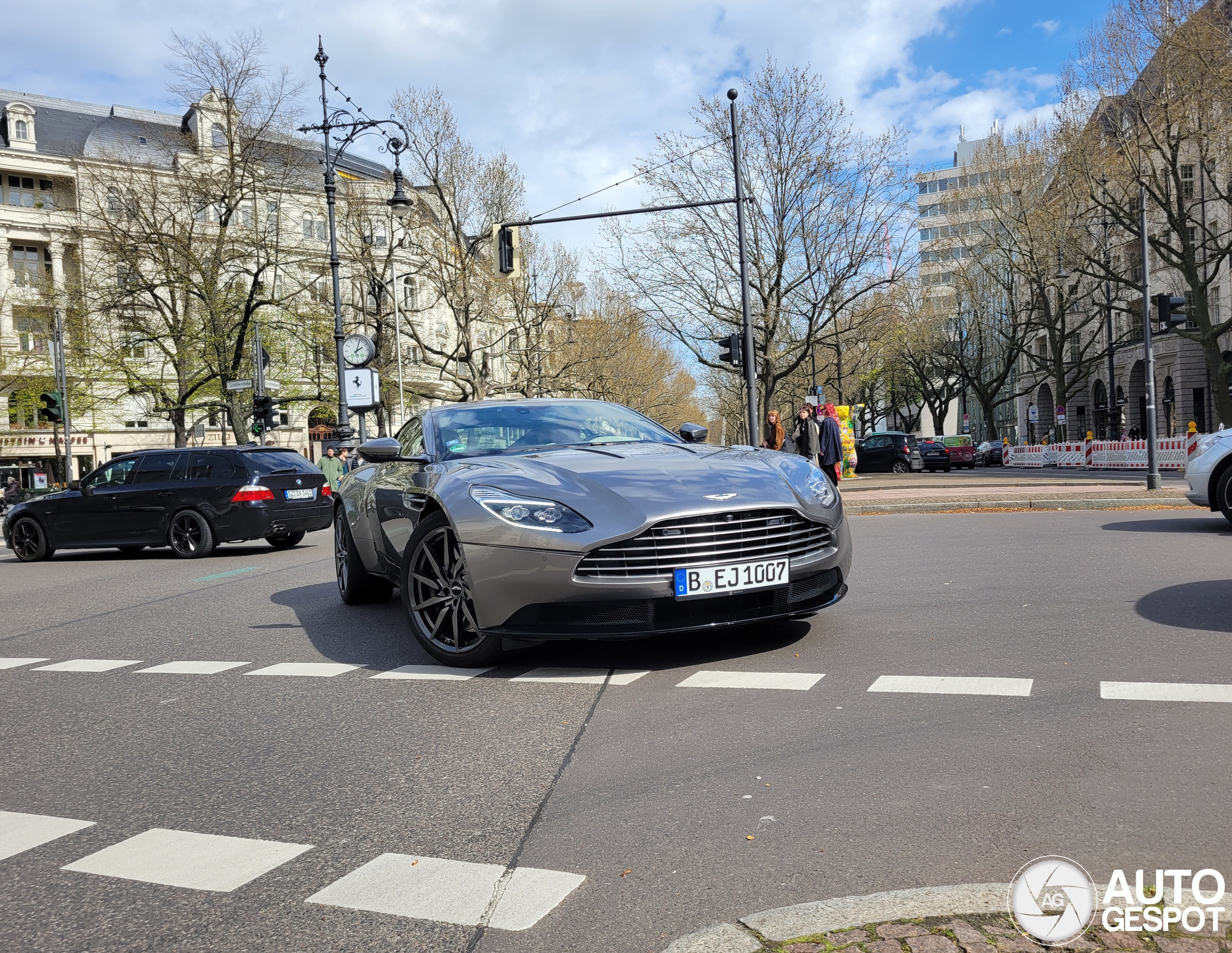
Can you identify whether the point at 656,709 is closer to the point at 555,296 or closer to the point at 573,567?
the point at 573,567

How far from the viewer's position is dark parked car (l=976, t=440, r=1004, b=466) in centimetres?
5669

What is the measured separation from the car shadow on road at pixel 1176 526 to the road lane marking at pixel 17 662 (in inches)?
393

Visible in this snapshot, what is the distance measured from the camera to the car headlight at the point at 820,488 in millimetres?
5664

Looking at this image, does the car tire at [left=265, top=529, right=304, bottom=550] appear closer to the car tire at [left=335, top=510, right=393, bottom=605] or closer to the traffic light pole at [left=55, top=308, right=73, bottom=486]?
the car tire at [left=335, top=510, right=393, bottom=605]

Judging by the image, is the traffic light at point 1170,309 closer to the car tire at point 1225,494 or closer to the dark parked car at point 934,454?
the car tire at point 1225,494

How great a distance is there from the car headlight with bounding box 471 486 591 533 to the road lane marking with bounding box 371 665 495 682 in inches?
34.4

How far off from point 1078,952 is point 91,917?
232cm

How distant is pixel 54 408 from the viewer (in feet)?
90.8

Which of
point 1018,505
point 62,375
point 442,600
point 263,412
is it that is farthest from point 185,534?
point 62,375

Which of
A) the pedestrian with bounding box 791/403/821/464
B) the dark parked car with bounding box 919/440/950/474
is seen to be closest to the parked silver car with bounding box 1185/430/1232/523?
the pedestrian with bounding box 791/403/821/464

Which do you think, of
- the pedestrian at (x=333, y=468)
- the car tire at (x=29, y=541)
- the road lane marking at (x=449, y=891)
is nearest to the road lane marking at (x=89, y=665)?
the road lane marking at (x=449, y=891)

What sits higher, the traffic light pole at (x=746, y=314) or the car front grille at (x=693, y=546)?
the traffic light pole at (x=746, y=314)

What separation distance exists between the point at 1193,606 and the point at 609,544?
3.74 m

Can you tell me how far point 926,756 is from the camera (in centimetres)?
378
